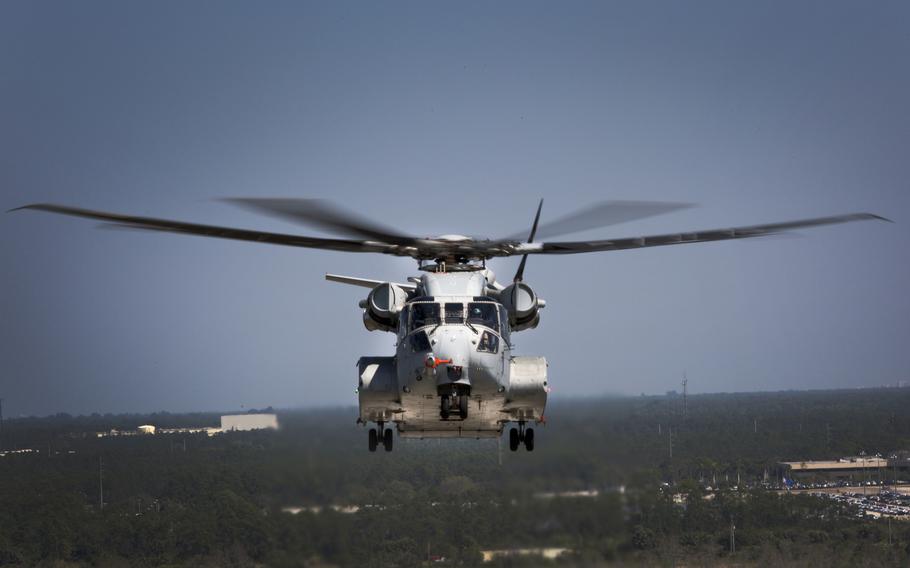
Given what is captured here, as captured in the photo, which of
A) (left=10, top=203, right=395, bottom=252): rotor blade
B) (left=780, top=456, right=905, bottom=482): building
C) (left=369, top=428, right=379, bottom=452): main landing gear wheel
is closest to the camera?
(left=10, top=203, right=395, bottom=252): rotor blade

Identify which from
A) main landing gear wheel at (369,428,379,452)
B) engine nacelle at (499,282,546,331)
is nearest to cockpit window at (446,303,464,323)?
engine nacelle at (499,282,546,331)

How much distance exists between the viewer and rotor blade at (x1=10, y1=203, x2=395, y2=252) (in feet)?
51.1

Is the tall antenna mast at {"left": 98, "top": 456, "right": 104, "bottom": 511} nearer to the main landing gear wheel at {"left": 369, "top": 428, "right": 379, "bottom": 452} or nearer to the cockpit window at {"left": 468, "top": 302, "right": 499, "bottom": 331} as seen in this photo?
the main landing gear wheel at {"left": 369, "top": 428, "right": 379, "bottom": 452}

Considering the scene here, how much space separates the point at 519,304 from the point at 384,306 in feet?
8.40

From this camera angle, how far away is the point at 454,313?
62.8 feet

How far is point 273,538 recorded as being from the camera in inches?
1012

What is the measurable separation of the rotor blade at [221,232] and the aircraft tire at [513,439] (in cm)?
476

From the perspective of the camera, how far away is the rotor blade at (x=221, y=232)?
15.6 meters

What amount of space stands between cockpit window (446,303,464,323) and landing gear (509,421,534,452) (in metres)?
3.84

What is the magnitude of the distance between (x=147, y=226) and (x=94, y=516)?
4407 cm

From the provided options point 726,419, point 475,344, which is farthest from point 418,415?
point 726,419

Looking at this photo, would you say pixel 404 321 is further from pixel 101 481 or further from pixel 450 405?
pixel 101 481

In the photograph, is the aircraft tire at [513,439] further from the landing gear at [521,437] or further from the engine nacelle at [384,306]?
the engine nacelle at [384,306]

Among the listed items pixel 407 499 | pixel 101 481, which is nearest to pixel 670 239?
pixel 407 499
